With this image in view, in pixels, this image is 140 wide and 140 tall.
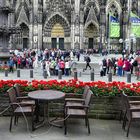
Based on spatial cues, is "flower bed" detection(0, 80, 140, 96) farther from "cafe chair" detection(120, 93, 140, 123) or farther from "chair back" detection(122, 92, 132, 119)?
"chair back" detection(122, 92, 132, 119)

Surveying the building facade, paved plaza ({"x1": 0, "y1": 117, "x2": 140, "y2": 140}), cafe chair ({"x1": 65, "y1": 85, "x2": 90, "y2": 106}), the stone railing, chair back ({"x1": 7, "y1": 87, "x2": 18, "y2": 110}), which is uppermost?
the building facade

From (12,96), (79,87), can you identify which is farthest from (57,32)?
(12,96)

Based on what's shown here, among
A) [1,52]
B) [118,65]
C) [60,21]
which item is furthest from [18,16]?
[118,65]

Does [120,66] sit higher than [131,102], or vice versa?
[120,66]

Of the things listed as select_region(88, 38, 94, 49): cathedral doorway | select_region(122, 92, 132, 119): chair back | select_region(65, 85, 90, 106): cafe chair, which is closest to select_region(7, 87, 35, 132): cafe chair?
select_region(65, 85, 90, 106): cafe chair

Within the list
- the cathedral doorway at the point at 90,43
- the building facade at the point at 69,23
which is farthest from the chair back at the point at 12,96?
the cathedral doorway at the point at 90,43

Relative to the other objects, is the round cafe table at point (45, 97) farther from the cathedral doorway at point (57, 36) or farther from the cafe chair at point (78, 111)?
the cathedral doorway at point (57, 36)

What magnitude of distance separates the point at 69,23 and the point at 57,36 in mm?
3235

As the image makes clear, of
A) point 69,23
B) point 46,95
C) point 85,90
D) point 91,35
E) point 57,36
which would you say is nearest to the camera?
point 46,95

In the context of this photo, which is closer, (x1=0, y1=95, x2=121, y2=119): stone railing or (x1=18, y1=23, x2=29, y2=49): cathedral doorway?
(x1=0, y1=95, x2=121, y2=119): stone railing

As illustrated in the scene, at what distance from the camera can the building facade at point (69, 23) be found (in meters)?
50.0

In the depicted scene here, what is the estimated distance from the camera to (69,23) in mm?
51094

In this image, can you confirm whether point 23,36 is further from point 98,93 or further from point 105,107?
point 105,107

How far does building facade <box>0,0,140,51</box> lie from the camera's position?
1970 inches
